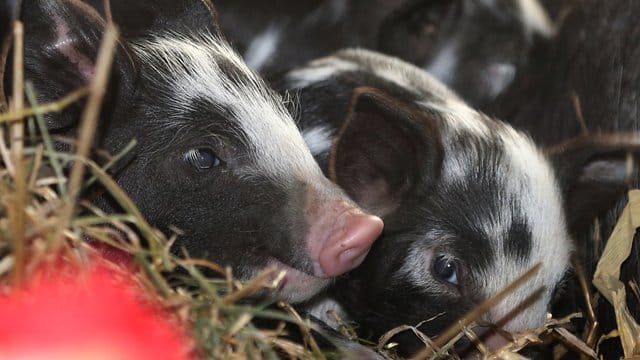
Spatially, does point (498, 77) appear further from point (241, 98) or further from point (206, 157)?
point (206, 157)

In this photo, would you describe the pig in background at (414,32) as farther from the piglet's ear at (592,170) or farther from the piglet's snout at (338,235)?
the piglet's snout at (338,235)

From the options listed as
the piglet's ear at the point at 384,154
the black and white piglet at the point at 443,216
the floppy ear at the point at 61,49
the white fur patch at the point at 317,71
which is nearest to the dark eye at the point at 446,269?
the black and white piglet at the point at 443,216

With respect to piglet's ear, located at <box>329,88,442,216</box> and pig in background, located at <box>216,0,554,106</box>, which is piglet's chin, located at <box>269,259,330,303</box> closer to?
piglet's ear, located at <box>329,88,442,216</box>

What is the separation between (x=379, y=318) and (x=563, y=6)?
1630 millimetres

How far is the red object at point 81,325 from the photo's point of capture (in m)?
1.27

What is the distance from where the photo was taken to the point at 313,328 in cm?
201

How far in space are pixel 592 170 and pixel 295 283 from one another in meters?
0.97

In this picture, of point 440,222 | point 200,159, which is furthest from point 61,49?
point 440,222

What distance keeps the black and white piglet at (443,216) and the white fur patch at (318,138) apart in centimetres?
10

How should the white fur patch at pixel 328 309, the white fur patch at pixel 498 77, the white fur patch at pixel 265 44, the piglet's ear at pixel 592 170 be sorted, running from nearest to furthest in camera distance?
1. the white fur patch at pixel 328 309
2. the piglet's ear at pixel 592 170
3. the white fur patch at pixel 265 44
4. the white fur patch at pixel 498 77

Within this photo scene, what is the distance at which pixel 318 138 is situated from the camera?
8.67ft

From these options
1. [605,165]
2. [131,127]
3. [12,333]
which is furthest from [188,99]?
[605,165]

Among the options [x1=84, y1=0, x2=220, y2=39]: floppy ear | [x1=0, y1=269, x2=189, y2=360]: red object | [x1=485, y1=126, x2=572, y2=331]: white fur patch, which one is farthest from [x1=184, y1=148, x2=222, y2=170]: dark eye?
[x1=485, y1=126, x2=572, y2=331]: white fur patch

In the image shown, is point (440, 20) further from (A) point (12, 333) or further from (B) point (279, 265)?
(A) point (12, 333)
